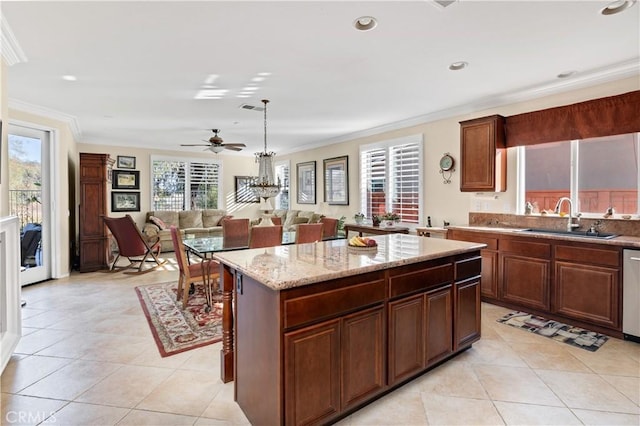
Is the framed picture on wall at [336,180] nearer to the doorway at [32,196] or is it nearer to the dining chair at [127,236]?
the dining chair at [127,236]

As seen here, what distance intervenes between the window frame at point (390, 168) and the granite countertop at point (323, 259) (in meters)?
2.51

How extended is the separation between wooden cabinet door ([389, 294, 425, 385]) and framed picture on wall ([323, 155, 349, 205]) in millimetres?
4639

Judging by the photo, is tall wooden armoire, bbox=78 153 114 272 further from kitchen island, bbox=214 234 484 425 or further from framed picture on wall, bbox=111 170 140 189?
kitchen island, bbox=214 234 484 425

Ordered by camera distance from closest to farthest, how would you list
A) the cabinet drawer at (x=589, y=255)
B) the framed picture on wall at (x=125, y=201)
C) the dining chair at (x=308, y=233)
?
the cabinet drawer at (x=589, y=255) → the dining chair at (x=308, y=233) → the framed picture on wall at (x=125, y=201)

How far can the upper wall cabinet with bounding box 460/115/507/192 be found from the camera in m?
4.11

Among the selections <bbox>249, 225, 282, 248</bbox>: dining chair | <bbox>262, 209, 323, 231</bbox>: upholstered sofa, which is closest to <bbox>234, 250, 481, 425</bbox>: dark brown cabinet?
<bbox>249, 225, 282, 248</bbox>: dining chair

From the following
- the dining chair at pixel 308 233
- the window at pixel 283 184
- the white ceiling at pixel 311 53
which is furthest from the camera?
the window at pixel 283 184

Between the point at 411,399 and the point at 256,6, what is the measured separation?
9.03 ft

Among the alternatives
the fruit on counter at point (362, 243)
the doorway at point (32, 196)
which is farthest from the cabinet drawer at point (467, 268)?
the doorway at point (32, 196)

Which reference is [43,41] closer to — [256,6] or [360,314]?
[256,6]

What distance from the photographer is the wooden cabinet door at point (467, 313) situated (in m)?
2.60

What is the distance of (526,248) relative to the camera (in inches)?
142

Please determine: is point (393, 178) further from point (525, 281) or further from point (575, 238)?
point (575, 238)

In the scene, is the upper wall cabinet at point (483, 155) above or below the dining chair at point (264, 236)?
above
